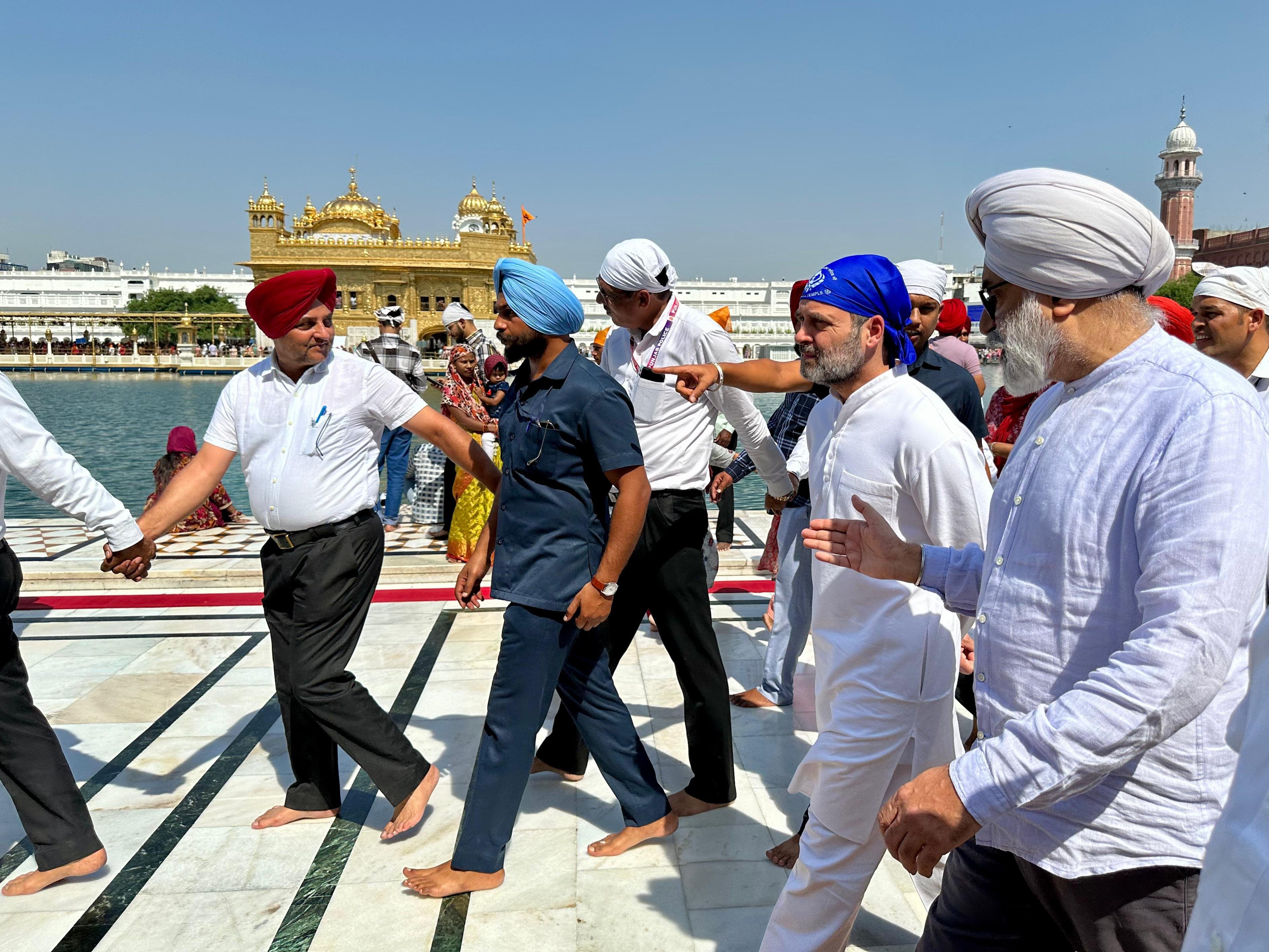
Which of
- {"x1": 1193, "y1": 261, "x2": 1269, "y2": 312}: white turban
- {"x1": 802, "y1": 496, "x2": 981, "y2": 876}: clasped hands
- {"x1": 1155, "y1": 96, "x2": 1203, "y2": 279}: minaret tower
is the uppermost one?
{"x1": 1155, "y1": 96, "x2": 1203, "y2": 279}: minaret tower

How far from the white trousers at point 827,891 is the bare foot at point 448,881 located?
934 millimetres

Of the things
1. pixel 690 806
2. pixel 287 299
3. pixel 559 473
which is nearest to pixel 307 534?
pixel 287 299

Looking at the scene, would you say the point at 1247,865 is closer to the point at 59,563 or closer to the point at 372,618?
the point at 372,618

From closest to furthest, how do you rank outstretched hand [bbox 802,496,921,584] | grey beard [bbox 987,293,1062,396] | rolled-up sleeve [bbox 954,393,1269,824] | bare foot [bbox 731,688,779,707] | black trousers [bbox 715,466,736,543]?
rolled-up sleeve [bbox 954,393,1269,824], grey beard [bbox 987,293,1062,396], outstretched hand [bbox 802,496,921,584], bare foot [bbox 731,688,779,707], black trousers [bbox 715,466,736,543]

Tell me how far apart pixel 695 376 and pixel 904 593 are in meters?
0.85

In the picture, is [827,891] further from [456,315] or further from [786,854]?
[456,315]

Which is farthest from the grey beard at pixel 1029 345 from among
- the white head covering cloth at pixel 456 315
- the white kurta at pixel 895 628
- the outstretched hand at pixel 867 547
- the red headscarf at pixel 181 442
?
the red headscarf at pixel 181 442

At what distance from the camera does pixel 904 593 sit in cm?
198

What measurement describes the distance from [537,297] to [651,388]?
0.66 metres

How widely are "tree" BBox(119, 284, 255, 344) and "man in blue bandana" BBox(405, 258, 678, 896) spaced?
64625mm

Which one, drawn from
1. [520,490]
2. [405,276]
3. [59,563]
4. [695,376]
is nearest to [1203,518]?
[695,376]

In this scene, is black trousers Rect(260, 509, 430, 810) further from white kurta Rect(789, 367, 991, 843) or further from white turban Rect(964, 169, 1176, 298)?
white turban Rect(964, 169, 1176, 298)

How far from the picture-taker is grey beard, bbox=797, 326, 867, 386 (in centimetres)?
215

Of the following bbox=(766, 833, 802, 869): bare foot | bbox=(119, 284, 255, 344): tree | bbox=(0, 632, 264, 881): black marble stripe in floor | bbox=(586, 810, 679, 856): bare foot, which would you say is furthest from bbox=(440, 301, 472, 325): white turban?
bbox=(119, 284, 255, 344): tree
